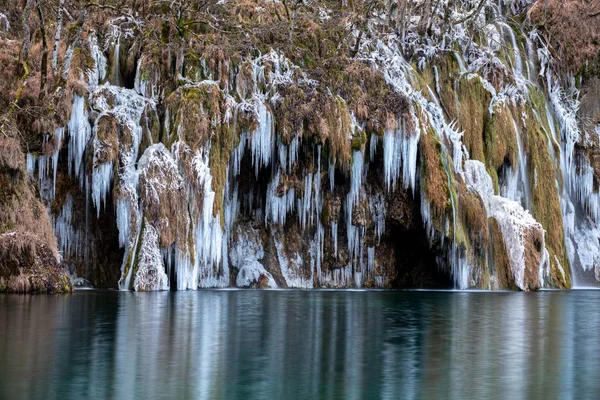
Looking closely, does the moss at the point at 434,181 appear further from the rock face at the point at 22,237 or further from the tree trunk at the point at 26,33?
the tree trunk at the point at 26,33

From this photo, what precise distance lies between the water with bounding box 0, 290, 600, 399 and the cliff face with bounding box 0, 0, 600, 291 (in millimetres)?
4845

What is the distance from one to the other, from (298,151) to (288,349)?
1747 cm

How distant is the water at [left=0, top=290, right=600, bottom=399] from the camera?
1319 cm

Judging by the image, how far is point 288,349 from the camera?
16.7 m

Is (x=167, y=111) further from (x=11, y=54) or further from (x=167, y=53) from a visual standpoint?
(x=11, y=54)

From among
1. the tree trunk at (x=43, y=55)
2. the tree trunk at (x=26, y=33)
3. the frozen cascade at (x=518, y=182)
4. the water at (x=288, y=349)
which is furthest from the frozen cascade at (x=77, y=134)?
the frozen cascade at (x=518, y=182)

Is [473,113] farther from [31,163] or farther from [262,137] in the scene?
[31,163]

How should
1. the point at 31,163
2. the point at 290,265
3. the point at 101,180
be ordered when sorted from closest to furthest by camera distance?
the point at 101,180 < the point at 31,163 < the point at 290,265

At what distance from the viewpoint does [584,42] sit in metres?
42.7

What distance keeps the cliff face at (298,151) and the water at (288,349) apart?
4.84 meters

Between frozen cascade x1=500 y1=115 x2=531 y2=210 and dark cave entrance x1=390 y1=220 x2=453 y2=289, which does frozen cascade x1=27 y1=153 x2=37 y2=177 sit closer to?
dark cave entrance x1=390 y1=220 x2=453 y2=289

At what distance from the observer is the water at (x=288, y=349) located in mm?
13188

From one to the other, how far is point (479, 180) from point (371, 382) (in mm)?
22591

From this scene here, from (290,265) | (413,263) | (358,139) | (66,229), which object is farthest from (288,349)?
(413,263)
